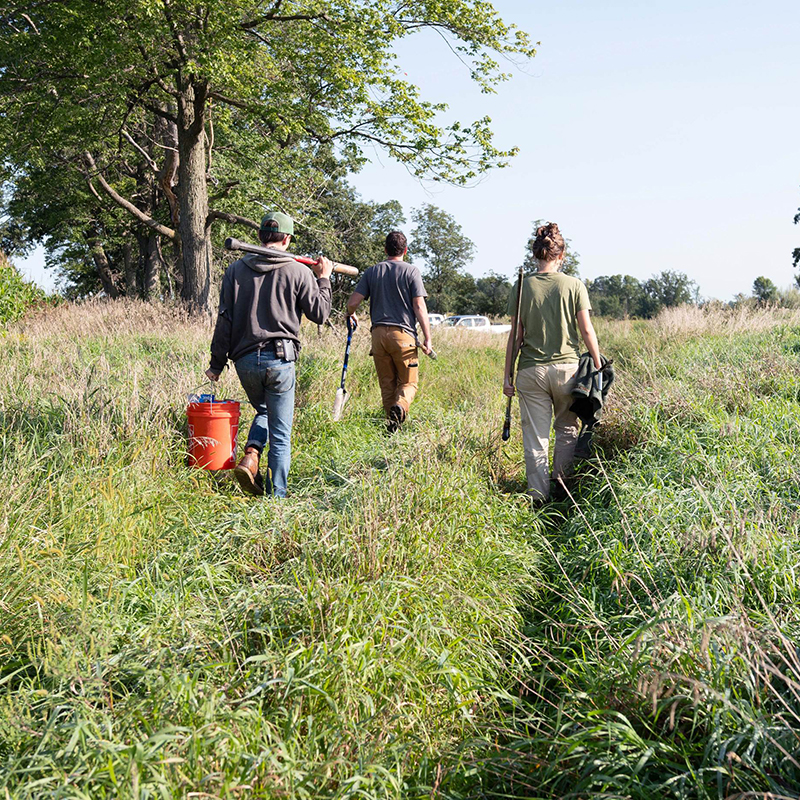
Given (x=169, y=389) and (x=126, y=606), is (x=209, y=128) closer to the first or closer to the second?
(x=169, y=389)

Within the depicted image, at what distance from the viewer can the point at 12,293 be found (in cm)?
1292

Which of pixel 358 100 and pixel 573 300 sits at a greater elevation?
pixel 358 100

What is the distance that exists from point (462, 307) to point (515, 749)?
61.8m

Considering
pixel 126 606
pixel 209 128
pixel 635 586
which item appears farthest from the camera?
pixel 209 128

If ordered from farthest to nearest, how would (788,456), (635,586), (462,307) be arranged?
1. (462,307)
2. (788,456)
3. (635,586)

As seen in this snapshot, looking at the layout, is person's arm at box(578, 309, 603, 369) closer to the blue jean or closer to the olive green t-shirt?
the olive green t-shirt

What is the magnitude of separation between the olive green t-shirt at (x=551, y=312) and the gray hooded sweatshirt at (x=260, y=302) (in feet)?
5.63

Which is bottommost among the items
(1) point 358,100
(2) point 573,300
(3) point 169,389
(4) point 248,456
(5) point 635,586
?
(5) point 635,586

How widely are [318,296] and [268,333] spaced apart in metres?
0.55

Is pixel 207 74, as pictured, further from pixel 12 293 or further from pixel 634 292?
pixel 634 292

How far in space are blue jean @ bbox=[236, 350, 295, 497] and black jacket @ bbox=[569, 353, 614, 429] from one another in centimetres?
227

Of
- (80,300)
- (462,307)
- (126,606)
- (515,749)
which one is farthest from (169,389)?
(462,307)

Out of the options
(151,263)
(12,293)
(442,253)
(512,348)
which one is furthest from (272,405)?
(442,253)

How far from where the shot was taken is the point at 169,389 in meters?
6.54
